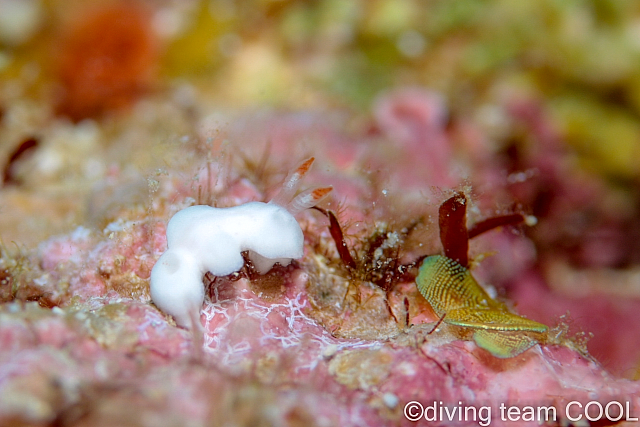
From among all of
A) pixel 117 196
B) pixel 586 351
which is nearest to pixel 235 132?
pixel 117 196

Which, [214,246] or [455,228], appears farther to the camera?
[455,228]

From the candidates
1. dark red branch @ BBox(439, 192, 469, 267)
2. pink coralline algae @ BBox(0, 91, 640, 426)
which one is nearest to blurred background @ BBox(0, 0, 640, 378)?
pink coralline algae @ BBox(0, 91, 640, 426)

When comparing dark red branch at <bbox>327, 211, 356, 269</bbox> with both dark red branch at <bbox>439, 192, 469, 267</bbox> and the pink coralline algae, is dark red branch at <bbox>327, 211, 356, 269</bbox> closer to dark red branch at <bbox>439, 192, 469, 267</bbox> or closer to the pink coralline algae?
the pink coralline algae

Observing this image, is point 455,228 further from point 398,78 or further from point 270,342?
point 398,78

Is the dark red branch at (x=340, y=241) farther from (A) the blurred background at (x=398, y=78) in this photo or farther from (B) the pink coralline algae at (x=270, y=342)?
(A) the blurred background at (x=398, y=78)

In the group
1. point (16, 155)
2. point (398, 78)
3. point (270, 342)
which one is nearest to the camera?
point (270, 342)

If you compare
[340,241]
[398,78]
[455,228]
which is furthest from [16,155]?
[398,78]

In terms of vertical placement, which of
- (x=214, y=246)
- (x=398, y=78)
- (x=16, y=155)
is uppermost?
(x=398, y=78)
